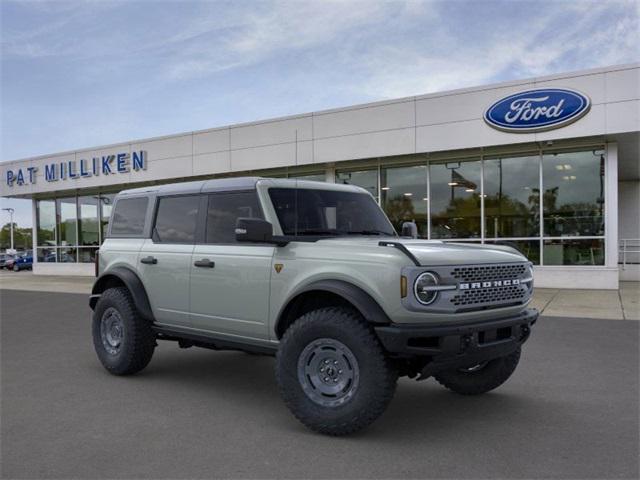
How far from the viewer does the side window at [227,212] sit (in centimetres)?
518

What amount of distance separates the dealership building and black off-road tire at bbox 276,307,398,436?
12.2m

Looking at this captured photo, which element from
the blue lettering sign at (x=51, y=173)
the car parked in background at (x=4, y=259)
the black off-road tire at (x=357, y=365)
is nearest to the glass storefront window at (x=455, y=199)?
the black off-road tire at (x=357, y=365)

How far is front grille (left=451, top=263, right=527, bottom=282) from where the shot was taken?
4.17 m

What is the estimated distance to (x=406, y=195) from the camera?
17.6 m

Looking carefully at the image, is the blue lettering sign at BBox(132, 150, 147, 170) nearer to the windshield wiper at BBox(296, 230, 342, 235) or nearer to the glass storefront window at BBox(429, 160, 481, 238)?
the glass storefront window at BBox(429, 160, 481, 238)

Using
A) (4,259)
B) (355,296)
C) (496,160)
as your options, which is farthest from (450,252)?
(4,259)

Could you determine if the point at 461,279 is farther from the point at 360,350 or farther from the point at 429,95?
the point at 429,95

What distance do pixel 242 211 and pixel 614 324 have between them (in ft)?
23.1

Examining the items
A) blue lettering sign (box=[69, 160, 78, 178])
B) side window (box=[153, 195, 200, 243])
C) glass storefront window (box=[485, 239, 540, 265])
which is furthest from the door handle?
blue lettering sign (box=[69, 160, 78, 178])

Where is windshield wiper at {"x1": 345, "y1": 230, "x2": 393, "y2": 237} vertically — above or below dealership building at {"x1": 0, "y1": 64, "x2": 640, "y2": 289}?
below

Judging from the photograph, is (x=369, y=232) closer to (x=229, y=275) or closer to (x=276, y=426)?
(x=229, y=275)

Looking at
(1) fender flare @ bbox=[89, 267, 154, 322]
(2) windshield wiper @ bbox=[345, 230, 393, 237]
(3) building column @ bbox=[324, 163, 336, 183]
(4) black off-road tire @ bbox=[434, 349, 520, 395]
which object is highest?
(3) building column @ bbox=[324, 163, 336, 183]

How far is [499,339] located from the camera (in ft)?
14.2

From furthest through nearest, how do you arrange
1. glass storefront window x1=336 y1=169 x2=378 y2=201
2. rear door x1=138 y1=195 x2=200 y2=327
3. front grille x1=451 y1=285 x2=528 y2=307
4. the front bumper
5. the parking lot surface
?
glass storefront window x1=336 y1=169 x2=378 y2=201
rear door x1=138 y1=195 x2=200 y2=327
front grille x1=451 y1=285 x2=528 y2=307
the front bumper
the parking lot surface
